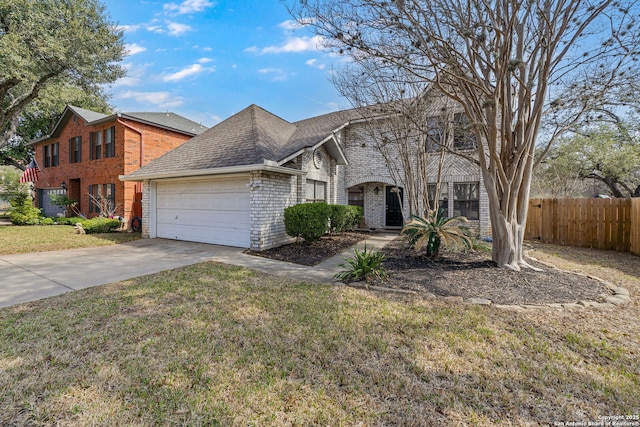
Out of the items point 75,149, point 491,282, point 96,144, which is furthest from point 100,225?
point 491,282

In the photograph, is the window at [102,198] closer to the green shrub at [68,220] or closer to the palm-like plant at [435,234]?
the green shrub at [68,220]

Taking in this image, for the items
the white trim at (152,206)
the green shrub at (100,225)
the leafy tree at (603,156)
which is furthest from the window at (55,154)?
the leafy tree at (603,156)

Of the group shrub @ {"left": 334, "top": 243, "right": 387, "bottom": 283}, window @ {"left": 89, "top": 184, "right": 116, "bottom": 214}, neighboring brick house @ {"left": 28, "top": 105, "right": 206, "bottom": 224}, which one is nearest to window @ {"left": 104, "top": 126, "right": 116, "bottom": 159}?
neighboring brick house @ {"left": 28, "top": 105, "right": 206, "bottom": 224}

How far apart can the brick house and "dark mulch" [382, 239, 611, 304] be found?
384 cm

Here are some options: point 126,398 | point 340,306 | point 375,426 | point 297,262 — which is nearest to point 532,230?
point 297,262

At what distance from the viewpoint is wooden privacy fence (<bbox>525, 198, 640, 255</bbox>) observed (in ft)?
27.5

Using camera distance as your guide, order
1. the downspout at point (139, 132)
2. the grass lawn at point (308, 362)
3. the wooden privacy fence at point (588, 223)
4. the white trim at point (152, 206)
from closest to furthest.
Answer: the grass lawn at point (308, 362), the wooden privacy fence at point (588, 223), the white trim at point (152, 206), the downspout at point (139, 132)

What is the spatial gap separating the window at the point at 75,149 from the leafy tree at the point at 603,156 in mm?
25897

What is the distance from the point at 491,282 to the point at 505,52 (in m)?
3.99

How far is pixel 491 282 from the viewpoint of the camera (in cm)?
495

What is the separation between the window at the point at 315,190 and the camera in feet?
35.0

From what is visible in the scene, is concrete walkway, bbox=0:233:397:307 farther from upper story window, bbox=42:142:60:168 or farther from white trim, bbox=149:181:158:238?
upper story window, bbox=42:142:60:168

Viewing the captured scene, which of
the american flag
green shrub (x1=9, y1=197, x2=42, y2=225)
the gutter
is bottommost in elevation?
green shrub (x1=9, y1=197, x2=42, y2=225)

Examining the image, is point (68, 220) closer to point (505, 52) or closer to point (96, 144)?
point (96, 144)
